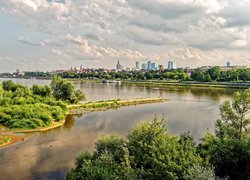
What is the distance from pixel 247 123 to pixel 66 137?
2282cm

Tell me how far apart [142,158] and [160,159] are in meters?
2.53

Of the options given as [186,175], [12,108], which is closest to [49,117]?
[12,108]

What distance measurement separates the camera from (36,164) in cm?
2741

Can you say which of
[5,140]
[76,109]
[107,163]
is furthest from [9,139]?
[76,109]

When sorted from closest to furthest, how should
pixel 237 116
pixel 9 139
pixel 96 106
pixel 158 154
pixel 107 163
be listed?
1. pixel 158 154
2. pixel 107 163
3. pixel 237 116
4. pixel 9 139
5. pixel 96 106

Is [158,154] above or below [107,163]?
above

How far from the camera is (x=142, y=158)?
66.5 ft

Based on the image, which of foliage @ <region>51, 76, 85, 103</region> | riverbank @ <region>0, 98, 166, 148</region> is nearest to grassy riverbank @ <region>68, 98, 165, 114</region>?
riverbank @ <region>0, 98, 166, 148</region>

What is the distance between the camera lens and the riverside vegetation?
56.5 ft

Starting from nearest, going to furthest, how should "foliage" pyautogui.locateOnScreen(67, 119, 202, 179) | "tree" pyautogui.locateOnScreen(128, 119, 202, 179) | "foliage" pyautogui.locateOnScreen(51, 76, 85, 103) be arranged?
"tree" pyautogui.locateOnScreen(128, 119, 202, 179) < "foliage" pyautogui.locateOnScreen(67, 119, 202, 179) < "foliage" pyautogui.locateOnScreen(51, 76, 85, 103)

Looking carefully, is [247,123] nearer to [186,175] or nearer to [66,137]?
[186,175]

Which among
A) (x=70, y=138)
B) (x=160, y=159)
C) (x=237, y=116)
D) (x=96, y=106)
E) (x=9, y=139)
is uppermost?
(x=237, y=116)

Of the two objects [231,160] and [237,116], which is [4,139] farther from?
[237,116]

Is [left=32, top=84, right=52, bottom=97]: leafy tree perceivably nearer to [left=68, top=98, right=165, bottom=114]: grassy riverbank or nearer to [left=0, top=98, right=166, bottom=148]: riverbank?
[left=0, top=98, right=166, bottom=148]: riverbank
